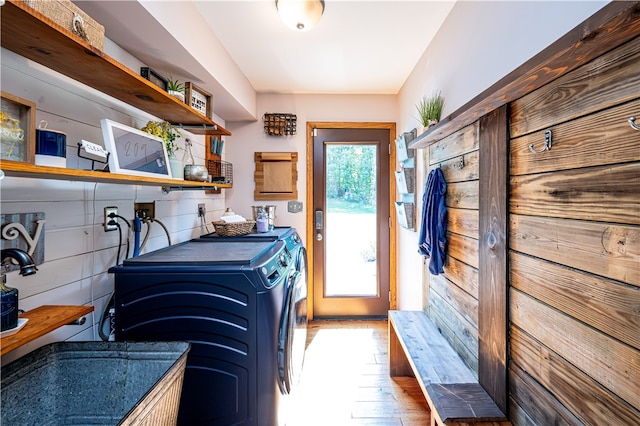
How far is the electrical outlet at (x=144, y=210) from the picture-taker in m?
1.66

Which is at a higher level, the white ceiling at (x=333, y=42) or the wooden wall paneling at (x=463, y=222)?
the white ceiling at (x=333, y=42)

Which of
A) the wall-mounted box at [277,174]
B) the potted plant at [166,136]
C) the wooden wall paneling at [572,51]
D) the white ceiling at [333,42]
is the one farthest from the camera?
the wall-mounted box at [277,174]

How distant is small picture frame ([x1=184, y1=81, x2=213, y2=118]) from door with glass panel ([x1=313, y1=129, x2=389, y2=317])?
1344mm

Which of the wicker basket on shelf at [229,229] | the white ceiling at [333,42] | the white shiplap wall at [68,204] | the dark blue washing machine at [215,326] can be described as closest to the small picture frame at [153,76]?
the white shiplap wall at [68,204]

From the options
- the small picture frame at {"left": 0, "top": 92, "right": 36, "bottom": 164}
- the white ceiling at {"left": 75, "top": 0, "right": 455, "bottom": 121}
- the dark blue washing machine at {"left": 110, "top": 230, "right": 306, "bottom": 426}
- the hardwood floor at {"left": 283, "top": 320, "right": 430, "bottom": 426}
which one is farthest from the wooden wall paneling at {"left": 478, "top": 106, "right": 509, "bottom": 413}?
the small picture frame at {"left": 0, "top": 92, "right": 36, "bottom": 164}

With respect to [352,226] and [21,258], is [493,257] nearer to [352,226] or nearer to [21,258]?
[21,258]

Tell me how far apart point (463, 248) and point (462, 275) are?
150 millimetres

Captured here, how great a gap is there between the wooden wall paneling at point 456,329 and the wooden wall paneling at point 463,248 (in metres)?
0.32

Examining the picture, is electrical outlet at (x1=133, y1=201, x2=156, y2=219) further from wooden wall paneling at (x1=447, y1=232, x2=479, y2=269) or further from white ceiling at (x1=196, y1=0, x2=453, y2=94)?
wooden wall paneling at (x1=447, y1=232, x2=479, y2=269)

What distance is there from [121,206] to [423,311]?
6.92 feet

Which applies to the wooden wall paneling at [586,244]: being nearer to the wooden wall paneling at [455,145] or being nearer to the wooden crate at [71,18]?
the wooden wall paneling at [455,145]

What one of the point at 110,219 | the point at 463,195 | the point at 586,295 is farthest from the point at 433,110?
the point at 110,219

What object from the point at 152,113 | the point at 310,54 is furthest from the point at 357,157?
the point at 152,113

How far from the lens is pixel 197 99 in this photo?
74.2 inches
